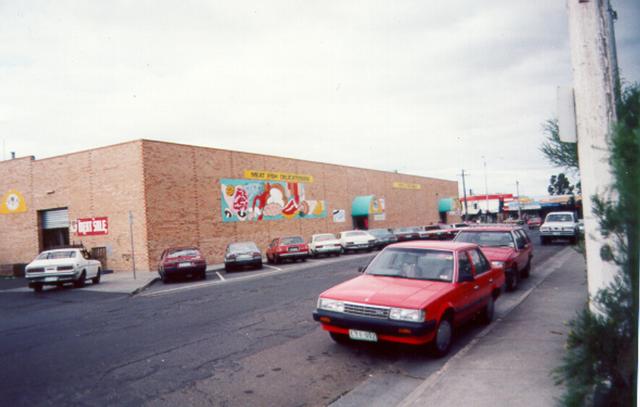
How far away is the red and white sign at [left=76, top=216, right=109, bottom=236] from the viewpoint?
2511 centimetres

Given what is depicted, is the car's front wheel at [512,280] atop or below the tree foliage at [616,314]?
below

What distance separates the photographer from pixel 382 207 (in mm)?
43906

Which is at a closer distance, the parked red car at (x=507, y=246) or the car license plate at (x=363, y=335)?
the car license plate at (x=363, y=335)

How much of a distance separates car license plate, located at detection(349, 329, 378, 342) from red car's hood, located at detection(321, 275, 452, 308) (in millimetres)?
398

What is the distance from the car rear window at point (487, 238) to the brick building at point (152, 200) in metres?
14.4

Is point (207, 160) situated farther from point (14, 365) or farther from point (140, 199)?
point (14, 365)

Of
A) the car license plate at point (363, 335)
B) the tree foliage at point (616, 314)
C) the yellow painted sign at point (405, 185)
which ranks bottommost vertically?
the car license plate at point (363, 335)

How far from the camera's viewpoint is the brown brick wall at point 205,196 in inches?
940

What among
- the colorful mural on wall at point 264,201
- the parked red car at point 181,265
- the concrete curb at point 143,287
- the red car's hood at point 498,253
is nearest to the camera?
the red car's hood at point 498,253

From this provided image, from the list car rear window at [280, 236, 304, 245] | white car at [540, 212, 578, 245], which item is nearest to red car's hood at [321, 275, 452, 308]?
car rear window at [280, 236, 304, 245]

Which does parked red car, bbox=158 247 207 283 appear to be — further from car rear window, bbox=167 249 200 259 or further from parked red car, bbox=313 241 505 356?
parked red car, bbox=313 241 505 356

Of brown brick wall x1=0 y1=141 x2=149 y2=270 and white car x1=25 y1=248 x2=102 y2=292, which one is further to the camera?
brown brick wall x1=0 y1=141 x2=149 y2=270

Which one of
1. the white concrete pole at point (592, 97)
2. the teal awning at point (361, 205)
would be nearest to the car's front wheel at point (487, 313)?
the white concrete pole at point (592, 97)

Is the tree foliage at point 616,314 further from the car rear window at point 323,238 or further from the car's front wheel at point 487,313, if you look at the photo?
the car rear window at point 323,238
